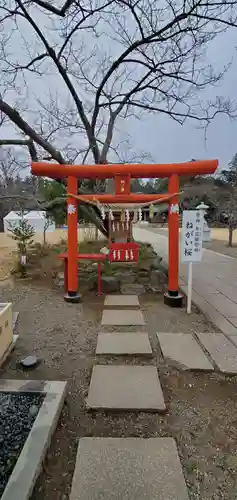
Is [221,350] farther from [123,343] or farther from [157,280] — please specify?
[157,280]

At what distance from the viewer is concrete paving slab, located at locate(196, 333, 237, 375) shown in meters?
2.76

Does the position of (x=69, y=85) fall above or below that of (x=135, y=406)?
above

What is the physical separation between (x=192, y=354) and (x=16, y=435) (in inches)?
72.3

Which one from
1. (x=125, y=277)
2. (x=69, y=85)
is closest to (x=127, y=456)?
(x=125, y=277)

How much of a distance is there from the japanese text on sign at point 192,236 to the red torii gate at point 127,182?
0.40 m

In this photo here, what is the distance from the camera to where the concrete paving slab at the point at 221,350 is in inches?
109

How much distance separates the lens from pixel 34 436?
68.3 inches

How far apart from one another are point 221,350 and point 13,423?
2136 millimetres

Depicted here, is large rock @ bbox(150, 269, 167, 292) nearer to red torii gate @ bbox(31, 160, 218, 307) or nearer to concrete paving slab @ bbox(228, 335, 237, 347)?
red torii gate @ bbox(31, 160, 218, 307)

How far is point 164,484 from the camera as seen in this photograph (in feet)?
4.97

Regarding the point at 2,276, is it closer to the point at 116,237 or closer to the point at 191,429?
the point at 116,237

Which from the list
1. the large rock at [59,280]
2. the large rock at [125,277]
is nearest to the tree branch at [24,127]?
the large rock at [59,280]

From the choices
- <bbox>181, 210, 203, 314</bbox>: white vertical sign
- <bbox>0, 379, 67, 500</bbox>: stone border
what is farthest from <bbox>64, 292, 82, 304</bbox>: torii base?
<bbox>0, 379, 67, 500</bbox>: stone border

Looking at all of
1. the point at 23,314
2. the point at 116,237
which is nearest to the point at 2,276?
the point at 23,314
